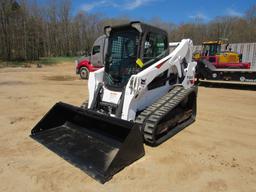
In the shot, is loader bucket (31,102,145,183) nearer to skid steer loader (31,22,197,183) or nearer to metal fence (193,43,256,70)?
skid steer loader (31,22,197,183)

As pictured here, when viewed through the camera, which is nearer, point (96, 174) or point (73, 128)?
point (96, 174)

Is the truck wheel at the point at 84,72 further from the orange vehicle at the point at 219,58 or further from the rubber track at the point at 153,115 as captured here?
the rubber track at the point at 153,115

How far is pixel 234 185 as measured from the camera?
267 cm

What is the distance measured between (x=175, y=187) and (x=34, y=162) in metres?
2.03

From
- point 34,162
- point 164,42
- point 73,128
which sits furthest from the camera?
point 164,42

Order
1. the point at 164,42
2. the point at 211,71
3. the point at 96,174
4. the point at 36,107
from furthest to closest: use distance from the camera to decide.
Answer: the point at 211,71, the point at 36,107, the point at 164,42, the point at 96,174

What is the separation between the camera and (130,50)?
4379 mm

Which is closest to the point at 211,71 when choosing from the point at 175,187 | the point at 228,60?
the point at 228,60

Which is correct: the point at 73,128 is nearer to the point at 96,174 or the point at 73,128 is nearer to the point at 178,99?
the point at 96,174

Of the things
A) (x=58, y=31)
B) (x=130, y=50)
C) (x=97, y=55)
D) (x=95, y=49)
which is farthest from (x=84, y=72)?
(x=58, y=31)

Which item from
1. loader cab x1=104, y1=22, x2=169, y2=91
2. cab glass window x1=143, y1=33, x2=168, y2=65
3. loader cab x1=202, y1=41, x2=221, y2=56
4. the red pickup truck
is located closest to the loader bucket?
loader cab x1=104, y1=22, x2=169, y2=91

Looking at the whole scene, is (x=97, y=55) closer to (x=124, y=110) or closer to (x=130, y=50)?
(x=130, y=50)

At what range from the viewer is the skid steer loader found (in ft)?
10.4

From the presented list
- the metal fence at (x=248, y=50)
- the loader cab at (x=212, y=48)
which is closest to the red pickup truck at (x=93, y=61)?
the loader cab at (x=212, y=48)
